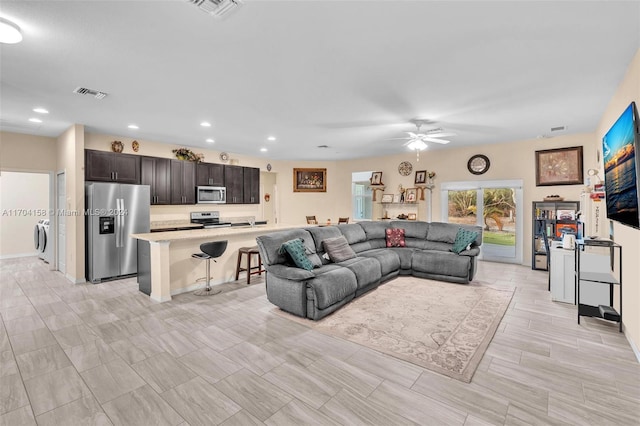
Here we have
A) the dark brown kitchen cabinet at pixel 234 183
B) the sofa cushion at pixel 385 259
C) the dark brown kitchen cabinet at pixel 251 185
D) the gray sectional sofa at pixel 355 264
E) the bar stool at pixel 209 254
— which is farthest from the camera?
the dark brown kitchen cabinet at pixel 251 185

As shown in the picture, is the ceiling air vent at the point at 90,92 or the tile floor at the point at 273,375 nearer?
the tile floor at the point at 273,375

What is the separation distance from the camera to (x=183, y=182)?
6.61m

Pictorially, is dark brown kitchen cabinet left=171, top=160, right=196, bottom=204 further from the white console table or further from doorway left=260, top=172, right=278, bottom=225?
the white console table

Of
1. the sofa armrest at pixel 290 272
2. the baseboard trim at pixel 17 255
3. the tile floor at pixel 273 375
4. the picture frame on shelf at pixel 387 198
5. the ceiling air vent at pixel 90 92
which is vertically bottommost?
the tile floor at pixel 273 375

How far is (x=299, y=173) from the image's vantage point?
913 centimetres

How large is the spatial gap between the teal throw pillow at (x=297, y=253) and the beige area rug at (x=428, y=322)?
628 millimetres

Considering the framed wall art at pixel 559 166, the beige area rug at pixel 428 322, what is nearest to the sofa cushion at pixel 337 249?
the beige area rug at pixel 428 322

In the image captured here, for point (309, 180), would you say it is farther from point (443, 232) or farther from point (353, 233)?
point (443, 232)

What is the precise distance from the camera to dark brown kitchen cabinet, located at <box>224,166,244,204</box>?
7.46 meters

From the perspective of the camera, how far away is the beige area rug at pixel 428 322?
2.67 metres

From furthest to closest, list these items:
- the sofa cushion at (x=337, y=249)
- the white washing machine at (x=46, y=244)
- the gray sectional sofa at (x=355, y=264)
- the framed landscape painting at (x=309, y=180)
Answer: the framed landscape painting at (x=309, y=180)
the white washing machine at (x=46, y=244)
the sofa cushion at (x=337, y=249)
the gray sectional sofa at (x=355, y=264)

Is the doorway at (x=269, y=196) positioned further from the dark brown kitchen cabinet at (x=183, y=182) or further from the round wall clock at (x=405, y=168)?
the round wall clock at (x=405, y=168)

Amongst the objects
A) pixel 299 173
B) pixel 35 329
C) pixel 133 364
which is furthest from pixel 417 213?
pixel 35 329

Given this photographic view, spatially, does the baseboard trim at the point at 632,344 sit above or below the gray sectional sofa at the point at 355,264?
below
